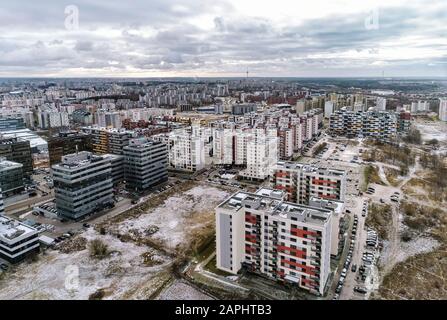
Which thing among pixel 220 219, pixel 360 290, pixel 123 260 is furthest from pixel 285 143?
pixel 123 260

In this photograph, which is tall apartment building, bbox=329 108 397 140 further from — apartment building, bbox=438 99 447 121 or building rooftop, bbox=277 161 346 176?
building rooftop, bbox=277 161 346 176

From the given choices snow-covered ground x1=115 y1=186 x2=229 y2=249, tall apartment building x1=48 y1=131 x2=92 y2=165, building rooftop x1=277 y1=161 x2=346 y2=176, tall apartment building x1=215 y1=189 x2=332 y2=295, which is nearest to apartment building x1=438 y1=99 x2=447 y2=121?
building rooftop x1=277 y1=161 x2=346 y2=176

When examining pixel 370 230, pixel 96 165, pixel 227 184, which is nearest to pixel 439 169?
pixel 370 230

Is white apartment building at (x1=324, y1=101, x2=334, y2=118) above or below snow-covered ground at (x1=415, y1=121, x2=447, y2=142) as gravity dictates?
above

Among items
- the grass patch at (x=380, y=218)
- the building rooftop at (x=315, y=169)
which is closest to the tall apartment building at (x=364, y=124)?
the grass patch at (x=380, y=218)

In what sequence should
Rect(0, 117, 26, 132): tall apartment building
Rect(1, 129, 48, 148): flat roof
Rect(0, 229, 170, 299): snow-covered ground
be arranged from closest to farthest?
Rect(0, 229, 170, 299): snow-covered ground < Rect(1, 129, 48, 148): flat roof < Rect(0, 117, 26, 132): tall apartment building

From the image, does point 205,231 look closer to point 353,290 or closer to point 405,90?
point 353,290

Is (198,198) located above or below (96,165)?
below

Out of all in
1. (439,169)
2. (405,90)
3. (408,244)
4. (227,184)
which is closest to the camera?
(408,244)
